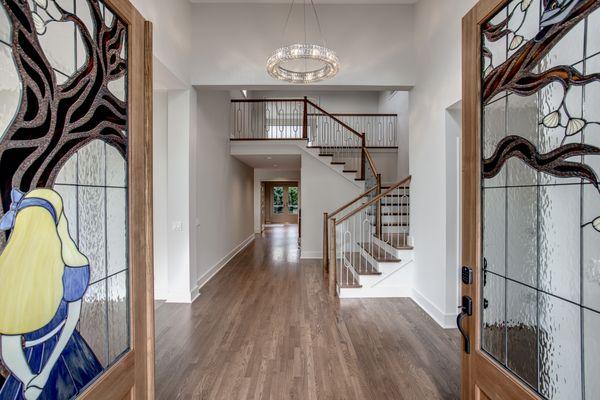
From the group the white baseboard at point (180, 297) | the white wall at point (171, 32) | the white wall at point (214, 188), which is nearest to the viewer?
the white wall at point (171, 32)

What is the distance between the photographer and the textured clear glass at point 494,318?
127 centimetres

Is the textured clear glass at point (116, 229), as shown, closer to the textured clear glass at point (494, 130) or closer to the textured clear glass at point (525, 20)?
the textured clear glass at point (494, 130)

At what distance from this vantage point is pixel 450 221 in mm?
3281

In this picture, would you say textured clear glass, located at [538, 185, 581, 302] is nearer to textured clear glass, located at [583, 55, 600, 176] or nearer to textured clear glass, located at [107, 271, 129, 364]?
textured clear glass, located at [583, 55, 600, 176]

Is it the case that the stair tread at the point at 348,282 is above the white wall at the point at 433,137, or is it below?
below

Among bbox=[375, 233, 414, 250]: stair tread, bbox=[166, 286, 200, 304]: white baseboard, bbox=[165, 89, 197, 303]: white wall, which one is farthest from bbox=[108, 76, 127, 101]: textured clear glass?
bbox=[375, 233, 414, 250]: stair tread

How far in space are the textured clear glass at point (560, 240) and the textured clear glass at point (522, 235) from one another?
29mm

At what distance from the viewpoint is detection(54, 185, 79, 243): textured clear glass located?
103cm

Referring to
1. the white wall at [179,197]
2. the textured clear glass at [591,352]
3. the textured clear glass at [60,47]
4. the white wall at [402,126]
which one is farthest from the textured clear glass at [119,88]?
the white wall at [402,126]

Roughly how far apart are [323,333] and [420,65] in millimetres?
3706

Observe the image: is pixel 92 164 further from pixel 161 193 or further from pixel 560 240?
pixel 161 193

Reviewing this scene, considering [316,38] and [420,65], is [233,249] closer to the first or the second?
[316,38]

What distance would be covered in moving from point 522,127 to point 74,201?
71.9 inches

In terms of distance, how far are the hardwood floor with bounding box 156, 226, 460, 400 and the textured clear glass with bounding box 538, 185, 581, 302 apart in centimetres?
156
